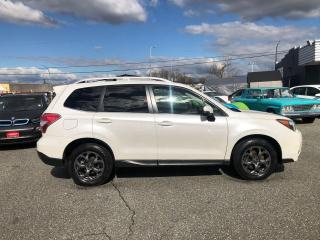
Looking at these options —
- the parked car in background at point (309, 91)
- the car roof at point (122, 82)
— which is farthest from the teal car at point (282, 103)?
the car roof at point (122, 82)

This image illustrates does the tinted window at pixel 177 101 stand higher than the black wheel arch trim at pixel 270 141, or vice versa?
the tinted window at pixel 177 101

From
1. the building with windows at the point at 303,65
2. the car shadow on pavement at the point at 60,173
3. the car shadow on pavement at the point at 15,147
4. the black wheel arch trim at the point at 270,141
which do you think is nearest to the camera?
the black wheel arch trim at the point at 270,141

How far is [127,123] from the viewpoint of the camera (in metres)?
5.98

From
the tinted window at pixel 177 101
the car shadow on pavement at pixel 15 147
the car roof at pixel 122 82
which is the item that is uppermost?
the car roof at pixel 122 82

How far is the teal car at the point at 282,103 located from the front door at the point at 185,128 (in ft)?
25.3

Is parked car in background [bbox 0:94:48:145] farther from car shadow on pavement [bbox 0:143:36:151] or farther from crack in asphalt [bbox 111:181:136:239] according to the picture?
crack in asphalt [bbox 111:181:136:239]

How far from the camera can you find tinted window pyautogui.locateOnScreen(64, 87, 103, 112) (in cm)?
613

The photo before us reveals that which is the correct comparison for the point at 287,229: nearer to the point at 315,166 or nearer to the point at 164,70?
the point at 315,166

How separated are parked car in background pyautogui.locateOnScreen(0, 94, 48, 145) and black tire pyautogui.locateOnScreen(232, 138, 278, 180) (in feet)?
20.2

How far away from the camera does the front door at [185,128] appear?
236 inches

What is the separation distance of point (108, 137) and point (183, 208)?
178cm

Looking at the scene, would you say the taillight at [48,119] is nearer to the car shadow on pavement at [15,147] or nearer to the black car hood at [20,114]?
the black car hood at [20,114]

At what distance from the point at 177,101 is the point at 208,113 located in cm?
55

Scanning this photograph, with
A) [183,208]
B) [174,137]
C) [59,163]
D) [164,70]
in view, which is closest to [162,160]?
[174,137]
